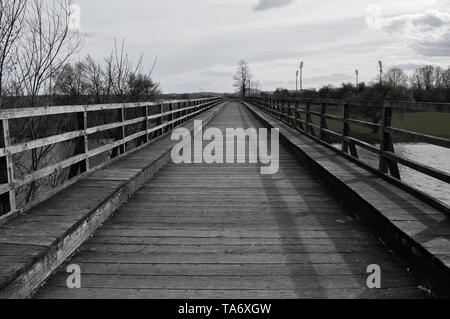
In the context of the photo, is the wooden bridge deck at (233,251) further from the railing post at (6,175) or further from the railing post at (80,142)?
the railing post at (80,142)

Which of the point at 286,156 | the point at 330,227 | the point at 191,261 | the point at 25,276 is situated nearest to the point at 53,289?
the point at 25,276

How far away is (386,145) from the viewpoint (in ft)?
19.7

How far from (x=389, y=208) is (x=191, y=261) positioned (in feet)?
7.00

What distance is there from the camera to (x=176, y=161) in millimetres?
9570

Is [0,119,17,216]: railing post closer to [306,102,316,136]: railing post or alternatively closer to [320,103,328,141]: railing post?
[320,103,328,141]: railing post

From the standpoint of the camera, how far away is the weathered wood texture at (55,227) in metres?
2.99

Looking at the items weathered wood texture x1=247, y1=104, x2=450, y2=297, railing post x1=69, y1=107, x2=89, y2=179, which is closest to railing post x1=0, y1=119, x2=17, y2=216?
railing post x1=69, y1=107, x2=89, y2=179

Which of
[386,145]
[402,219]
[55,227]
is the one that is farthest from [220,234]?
[386,145]

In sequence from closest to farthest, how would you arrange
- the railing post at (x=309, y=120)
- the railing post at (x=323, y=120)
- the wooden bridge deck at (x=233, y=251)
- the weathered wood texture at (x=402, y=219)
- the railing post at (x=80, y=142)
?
the weathered wood texture at (x=402, y=219) < the wooden bridge deck at (x=233, y=251) < the railing post at (x=80, y=142) < the railing post at (x=323, y=120) < the railing post at (x=309, y=120)

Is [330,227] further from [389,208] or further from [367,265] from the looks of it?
[367,265]

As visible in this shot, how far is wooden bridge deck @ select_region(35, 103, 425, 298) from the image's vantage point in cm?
329

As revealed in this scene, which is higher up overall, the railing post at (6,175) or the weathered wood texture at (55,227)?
the railing post at (6,175)

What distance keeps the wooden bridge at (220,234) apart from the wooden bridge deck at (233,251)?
16mm

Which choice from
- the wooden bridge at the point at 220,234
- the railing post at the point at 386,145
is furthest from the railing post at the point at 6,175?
the railing post at the point at 386,145
